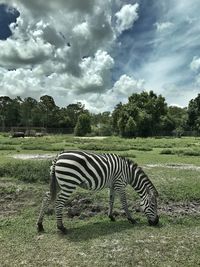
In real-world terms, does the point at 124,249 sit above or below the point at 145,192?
below

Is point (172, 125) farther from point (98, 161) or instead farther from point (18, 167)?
point (98, 161)

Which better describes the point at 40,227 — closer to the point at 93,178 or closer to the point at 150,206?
the point at 93,178

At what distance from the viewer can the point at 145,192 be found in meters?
9.18

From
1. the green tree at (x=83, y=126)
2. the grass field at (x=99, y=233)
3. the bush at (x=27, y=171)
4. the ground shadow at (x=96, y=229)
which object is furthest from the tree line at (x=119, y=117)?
the ground shadow at (x=96, y=229)

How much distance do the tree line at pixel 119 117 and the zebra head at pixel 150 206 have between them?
61.9m

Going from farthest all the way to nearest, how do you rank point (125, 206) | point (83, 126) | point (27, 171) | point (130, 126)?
1. point (83, 126)
2. point (130, 126)
3. point (27, 171)
4. point (125, 206)

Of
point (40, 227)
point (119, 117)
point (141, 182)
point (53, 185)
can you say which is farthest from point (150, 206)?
point (119, 117)

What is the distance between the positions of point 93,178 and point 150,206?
176 centimetres

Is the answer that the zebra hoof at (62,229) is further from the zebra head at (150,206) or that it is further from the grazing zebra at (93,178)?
the zebra head at (150,206)

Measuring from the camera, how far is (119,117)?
256ft

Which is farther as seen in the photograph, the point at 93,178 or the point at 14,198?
the point at 14,198

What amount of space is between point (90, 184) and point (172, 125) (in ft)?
258

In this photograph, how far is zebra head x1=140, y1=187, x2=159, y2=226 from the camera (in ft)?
29.0

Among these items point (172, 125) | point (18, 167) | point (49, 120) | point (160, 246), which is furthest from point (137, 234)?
point (49, 120)
